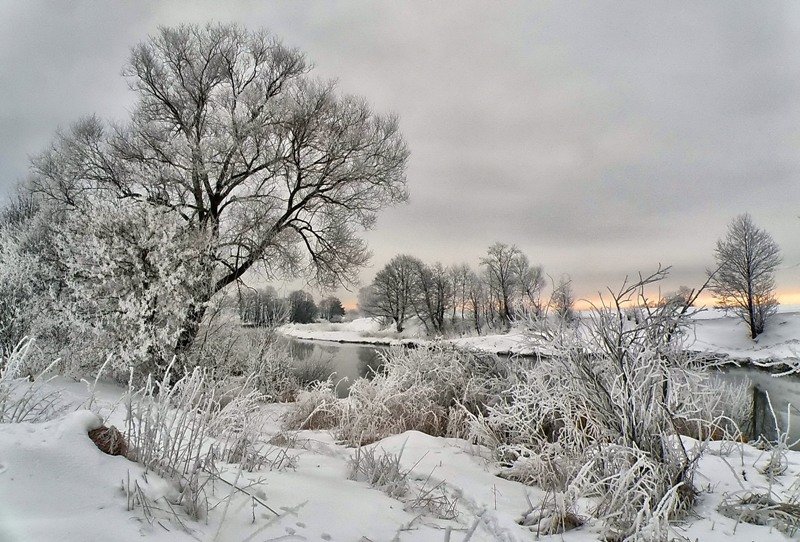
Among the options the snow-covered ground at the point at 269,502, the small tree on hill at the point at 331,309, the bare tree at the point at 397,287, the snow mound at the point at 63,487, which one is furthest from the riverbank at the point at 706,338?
the small tree on hill at the point at 331,309

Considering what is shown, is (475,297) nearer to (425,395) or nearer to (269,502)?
(425,395)

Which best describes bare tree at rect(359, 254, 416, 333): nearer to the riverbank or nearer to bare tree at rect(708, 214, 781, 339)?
the riverbank

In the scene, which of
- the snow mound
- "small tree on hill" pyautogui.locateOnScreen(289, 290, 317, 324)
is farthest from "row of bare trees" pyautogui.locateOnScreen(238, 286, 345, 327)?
the snow mound

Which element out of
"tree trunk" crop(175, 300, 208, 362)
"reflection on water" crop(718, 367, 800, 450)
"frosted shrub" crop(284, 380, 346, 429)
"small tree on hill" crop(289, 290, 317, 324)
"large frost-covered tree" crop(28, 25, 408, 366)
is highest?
"large frost-covered tree" crop(28, 25, 408, 366)

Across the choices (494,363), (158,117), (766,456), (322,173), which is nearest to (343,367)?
(322,173)

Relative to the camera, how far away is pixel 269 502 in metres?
2.38

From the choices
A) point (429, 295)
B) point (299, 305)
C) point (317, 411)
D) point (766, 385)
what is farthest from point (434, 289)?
point (317, 411)

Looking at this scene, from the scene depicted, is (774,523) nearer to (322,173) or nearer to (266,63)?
(322,173)

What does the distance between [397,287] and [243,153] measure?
36.8 m

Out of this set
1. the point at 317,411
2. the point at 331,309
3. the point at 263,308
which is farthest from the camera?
the point at 331,309

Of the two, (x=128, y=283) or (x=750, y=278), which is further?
(x=750, y=278)

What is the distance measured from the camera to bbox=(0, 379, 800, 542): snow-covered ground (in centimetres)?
167

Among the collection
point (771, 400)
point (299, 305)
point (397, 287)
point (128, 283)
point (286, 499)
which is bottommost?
point (771, 400)

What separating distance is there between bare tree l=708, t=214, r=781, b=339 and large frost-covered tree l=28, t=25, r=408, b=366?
2640cm
